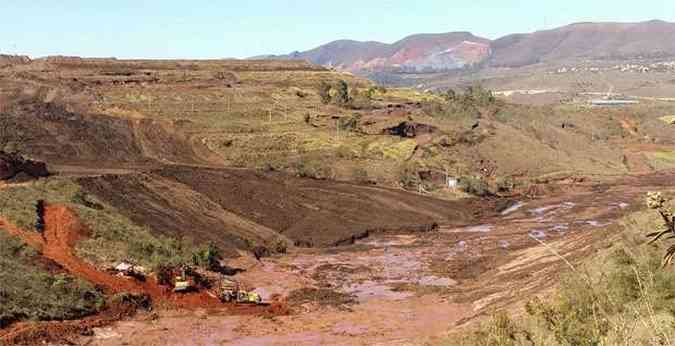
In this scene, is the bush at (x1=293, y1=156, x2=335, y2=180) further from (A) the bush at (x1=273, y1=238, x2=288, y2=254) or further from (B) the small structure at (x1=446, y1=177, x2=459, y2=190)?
(A) the bush at (x1=273, y1=238, x2=288, y2=254)

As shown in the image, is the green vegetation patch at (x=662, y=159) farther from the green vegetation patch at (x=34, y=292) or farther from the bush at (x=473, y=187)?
the green vegetation patch at (x=34, y=292)

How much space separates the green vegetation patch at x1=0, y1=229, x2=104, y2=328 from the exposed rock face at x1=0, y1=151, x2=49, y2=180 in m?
9.40

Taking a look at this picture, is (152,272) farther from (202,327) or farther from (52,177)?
(52,177)

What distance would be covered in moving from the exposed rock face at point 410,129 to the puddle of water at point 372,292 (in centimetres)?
4052

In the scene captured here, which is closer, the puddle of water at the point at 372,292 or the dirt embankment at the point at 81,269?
the dirt embankment at the point at 81,269

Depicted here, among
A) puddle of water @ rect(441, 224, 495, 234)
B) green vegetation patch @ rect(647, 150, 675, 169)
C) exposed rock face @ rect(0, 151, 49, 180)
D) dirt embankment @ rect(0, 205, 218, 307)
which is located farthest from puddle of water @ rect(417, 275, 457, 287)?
green vegetation patch @ rect(647, 150, 675, 169)

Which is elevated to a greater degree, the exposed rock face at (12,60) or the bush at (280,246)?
the exposed rock face at (12,60)

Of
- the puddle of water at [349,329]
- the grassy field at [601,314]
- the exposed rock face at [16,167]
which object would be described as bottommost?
the puddle of water at [349,329]

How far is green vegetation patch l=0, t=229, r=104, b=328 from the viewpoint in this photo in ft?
79.6

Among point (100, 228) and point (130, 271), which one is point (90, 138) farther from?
point (130, 271)

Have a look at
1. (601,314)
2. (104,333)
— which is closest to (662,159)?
(104,333)

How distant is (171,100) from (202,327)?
53.3 meters

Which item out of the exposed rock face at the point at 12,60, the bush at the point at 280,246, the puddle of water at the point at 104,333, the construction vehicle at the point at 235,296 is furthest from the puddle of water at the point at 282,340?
the exposed rock face at the point at 12,60

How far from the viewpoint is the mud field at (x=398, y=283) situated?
25.1 meters
